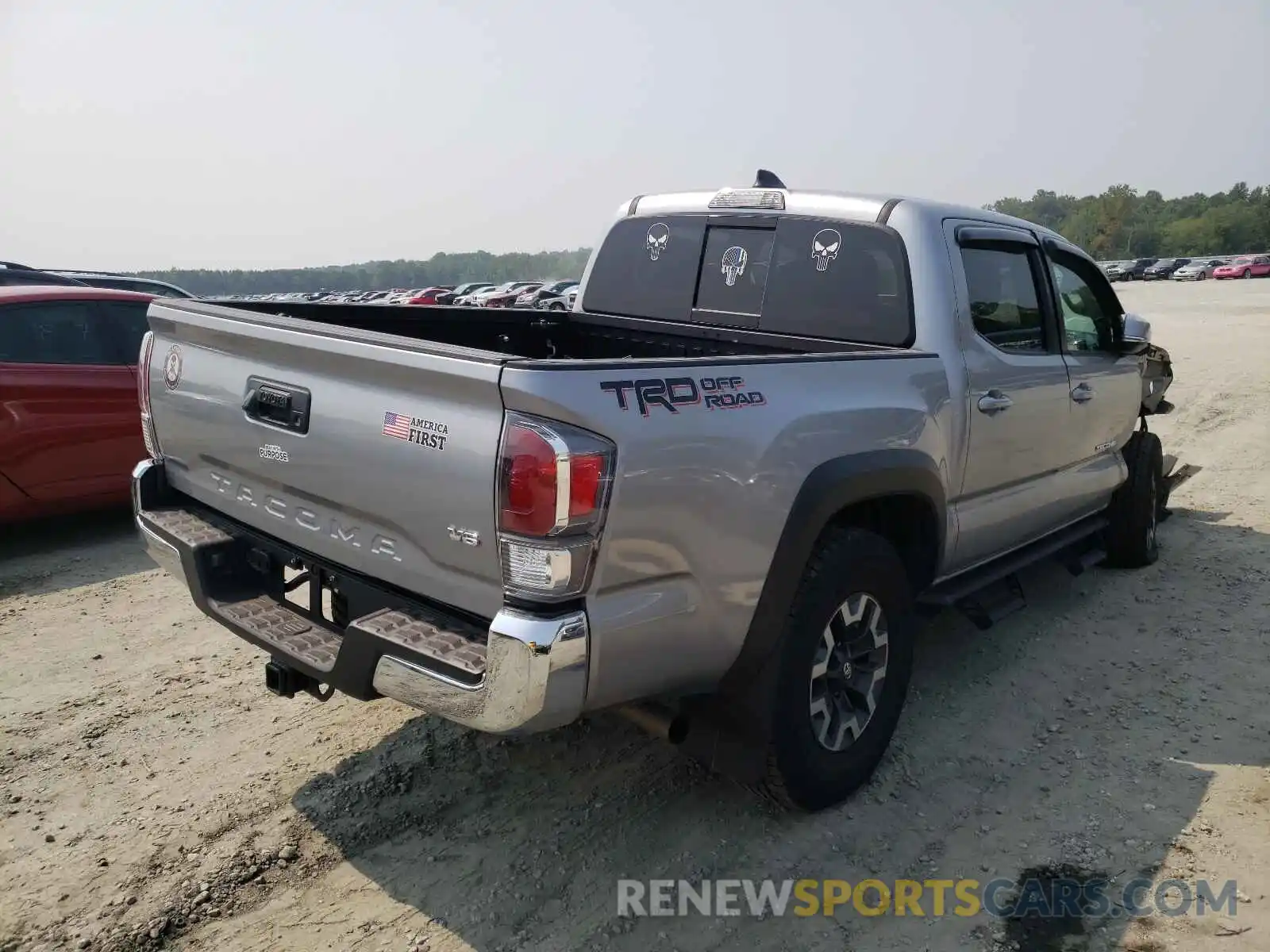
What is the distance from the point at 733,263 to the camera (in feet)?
13.6

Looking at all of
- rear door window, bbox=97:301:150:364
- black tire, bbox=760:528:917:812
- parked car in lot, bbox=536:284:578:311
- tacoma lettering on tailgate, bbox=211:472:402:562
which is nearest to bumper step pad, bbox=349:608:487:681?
tacoma lettering on tailgate, bbox=211:472:402:562

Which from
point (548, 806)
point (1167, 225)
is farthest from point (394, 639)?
point (1167, 225)

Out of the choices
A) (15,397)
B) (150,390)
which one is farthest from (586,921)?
(15,397)

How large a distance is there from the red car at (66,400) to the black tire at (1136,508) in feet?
19.5

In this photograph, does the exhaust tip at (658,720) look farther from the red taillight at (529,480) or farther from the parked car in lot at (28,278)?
the parked car in lot at (28,278)

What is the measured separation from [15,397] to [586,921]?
16.4ft

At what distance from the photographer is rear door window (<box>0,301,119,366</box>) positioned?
5.82 meters

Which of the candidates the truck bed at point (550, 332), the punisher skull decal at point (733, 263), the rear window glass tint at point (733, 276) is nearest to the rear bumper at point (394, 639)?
the truck bed at point (550, 332)

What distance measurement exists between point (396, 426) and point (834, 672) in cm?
165

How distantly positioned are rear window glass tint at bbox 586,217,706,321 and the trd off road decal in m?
1.72

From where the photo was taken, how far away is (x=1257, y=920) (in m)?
2.68

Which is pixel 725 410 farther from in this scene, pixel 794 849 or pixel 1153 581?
pixel 1153 581

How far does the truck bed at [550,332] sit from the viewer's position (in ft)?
12.7

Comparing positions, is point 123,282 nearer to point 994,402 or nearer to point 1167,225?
point 994,402
